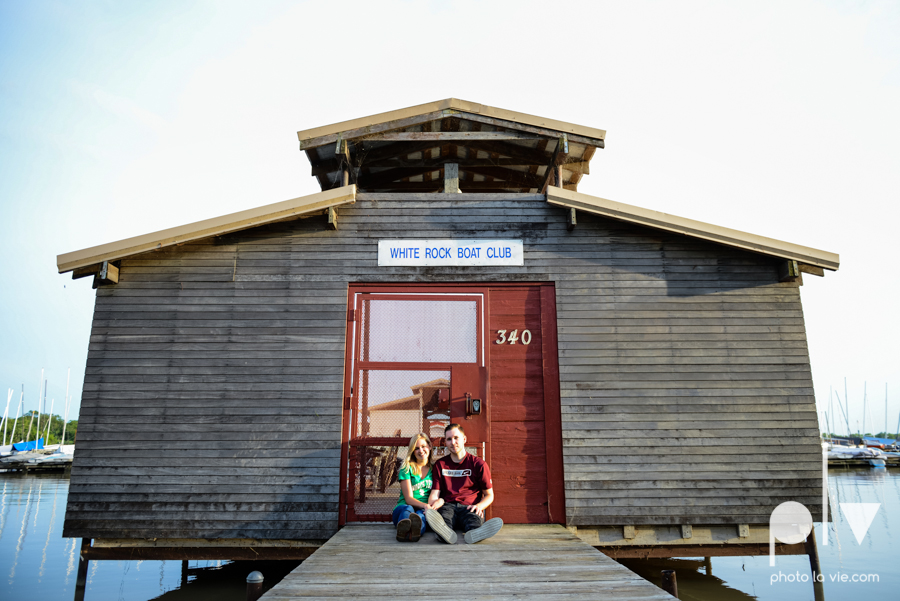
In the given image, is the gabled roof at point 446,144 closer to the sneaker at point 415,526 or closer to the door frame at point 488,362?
the door frame at point 488,362

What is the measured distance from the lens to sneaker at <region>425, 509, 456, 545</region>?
15.6 feet

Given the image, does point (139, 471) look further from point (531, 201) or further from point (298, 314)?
point (531, 201)

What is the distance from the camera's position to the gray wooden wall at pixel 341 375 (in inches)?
243

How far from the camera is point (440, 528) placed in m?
4.79

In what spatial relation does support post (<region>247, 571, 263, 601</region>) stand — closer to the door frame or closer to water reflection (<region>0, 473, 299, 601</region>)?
the door frame

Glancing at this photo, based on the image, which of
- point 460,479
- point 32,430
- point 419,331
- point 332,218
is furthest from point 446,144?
point 32,430

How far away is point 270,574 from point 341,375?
496cm

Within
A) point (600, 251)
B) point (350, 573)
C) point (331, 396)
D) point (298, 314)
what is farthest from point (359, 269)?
point (350, 573)

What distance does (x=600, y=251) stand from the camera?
6.90 meters

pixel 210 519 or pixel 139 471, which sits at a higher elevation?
pixel 139 471

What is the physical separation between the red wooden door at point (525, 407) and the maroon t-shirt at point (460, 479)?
37.3 inches

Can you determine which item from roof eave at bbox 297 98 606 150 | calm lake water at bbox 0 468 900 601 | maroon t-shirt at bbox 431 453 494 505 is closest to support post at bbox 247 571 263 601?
maroon t-shirt at bbox 431 453 494 505

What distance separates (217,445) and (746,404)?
6.27 m

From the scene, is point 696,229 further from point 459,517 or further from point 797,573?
point 797,573
